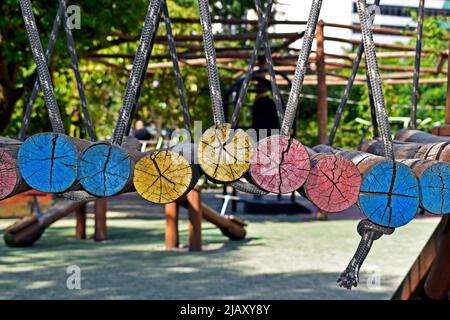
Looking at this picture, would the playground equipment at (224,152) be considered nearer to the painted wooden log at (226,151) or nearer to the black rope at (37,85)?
the painted wooden log at (226,151)

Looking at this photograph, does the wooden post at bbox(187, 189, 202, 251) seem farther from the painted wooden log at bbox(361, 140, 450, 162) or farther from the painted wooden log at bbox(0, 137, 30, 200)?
the painted wooden log at bbox(0, 137, 30, 200)

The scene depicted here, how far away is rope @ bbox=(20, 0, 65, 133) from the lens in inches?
104

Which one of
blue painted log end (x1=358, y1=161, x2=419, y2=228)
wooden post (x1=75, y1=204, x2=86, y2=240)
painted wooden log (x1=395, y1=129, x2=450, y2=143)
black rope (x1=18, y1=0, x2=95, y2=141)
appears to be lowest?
wooden post (x1=75, y1=204, x2=86, y2=240)

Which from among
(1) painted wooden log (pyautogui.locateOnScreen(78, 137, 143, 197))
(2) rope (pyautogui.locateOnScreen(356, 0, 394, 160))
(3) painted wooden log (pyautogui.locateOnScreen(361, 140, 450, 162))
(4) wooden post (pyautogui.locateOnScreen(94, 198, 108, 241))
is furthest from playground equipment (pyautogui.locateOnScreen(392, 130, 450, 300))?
(4) wooden post (pyautogui.locateOnScreen(94, 198, 108, 241))

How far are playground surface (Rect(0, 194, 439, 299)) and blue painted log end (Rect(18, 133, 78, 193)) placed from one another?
18.3 feet

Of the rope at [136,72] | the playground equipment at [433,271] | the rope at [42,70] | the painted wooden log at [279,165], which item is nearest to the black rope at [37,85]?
the rope at [42,70]

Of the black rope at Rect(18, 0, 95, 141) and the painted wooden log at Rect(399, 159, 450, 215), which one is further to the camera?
the black rope at Rect(18, 0, 95, 141)

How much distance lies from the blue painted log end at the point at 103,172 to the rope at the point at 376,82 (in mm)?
750

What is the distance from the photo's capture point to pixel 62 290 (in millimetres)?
8375

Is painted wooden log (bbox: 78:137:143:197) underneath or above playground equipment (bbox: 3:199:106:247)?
above

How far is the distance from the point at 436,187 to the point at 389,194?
133mm

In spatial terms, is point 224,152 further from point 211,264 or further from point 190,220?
point 190,220
